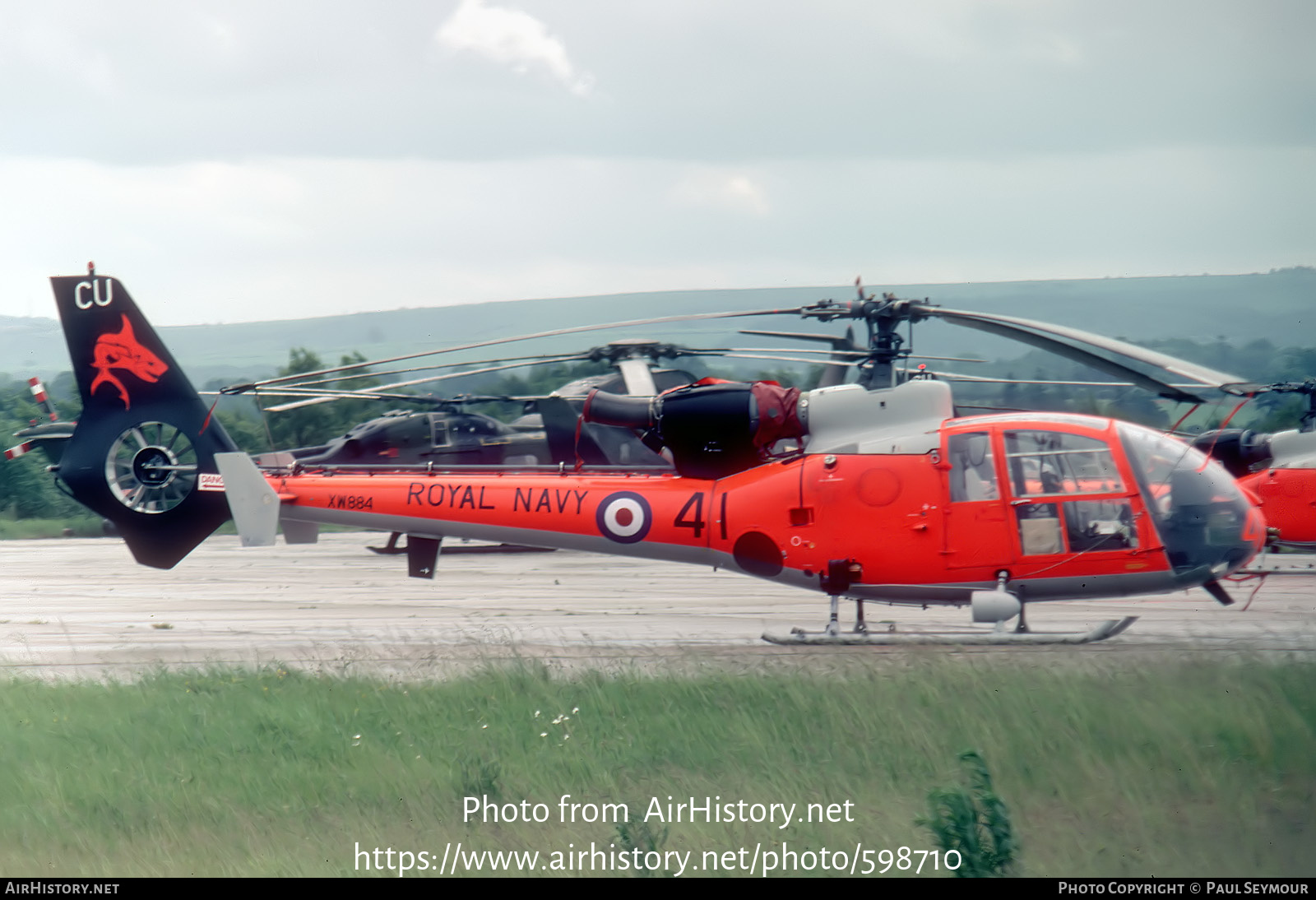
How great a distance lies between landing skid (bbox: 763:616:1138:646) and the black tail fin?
250 inches

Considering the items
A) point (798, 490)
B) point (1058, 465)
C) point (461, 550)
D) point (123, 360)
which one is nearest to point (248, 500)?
point (123, 360)

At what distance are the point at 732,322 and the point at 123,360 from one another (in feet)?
21.6

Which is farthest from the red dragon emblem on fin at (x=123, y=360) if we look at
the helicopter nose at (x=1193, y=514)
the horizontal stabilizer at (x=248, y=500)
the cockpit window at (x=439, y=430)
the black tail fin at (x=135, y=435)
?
the helicopter nose at (x=1193, y=514)

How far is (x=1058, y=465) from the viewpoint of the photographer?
9.43 metres

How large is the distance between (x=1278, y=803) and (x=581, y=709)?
4298 millimetres

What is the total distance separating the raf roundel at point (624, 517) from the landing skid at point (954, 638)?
1.59 m

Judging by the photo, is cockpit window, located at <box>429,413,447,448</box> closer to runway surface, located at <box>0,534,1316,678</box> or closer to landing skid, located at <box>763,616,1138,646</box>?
runway surface, located at <box>0,534,1316,678</box>

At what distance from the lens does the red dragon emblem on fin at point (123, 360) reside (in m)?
12.1

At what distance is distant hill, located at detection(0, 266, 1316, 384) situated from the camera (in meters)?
11.7

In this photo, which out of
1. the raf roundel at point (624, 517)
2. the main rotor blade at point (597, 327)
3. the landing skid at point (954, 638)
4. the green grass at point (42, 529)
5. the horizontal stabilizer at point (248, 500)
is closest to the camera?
the main rotor blade at point (597, 327)

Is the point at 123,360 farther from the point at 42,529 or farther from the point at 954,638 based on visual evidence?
the point at 42,529

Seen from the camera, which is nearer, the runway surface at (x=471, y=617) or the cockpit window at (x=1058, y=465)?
the cockpit window at (x=1058, y=465)

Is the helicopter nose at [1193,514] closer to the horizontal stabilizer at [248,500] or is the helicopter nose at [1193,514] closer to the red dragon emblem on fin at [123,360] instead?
the horizontal stabilizer at [248,500]

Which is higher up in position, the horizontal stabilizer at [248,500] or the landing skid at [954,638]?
the horizontal stabilizer at [248,500]
